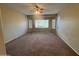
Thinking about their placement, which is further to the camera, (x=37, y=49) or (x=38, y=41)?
(x=38, y=41)

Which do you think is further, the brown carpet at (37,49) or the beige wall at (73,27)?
the beige wall at (73,27)

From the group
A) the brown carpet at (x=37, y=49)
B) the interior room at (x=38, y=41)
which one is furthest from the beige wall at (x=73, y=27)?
the brown carpet at (x=37, y=49)

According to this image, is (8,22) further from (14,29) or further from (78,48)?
(78,48)

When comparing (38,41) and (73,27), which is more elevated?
(73,27)

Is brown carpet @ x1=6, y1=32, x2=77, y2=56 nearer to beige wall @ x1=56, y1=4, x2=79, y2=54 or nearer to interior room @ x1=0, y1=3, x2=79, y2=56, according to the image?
interior room @ x1=0, y1=3, x2=79, y2=56

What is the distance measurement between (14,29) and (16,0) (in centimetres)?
249

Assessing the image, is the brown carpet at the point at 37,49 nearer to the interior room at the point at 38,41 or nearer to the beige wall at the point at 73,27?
the interior room at the point at 38,41

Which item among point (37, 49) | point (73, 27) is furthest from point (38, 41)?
point (73, 27)

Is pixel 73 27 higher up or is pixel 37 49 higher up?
pixel 73 27

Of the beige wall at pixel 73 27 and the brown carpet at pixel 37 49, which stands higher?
the beige wall at pixel 73 27

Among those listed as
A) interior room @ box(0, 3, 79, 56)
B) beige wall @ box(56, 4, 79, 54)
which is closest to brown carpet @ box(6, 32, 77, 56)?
interior room @ box(0, 3, 79, 56)

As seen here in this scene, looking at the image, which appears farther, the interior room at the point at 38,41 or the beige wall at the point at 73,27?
the beige wall at the point at 73,27

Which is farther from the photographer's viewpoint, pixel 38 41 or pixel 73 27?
pixel 38 41

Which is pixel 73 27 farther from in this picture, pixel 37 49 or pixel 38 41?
pixel 38 41
